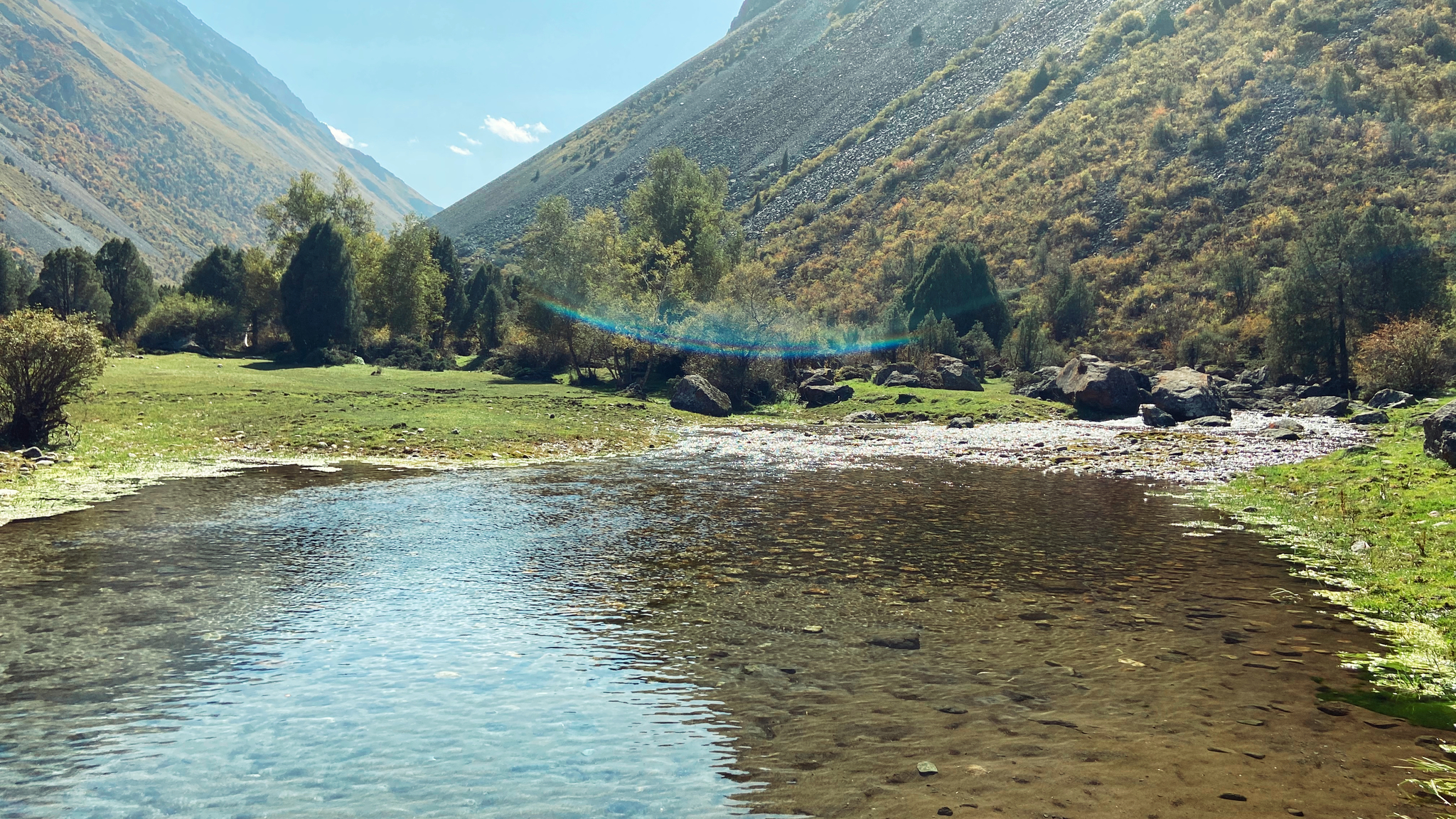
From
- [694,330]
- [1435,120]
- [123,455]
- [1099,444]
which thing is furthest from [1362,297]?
[123,455]

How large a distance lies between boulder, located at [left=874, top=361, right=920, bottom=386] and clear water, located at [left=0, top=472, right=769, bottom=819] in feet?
145

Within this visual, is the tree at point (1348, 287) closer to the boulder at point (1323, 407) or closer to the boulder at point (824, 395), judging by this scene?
the boulder at point (1323, 407)

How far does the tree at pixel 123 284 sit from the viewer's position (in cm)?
7675

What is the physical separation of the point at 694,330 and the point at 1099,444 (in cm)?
3080

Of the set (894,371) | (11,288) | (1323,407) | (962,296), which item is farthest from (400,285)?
(1323,407)

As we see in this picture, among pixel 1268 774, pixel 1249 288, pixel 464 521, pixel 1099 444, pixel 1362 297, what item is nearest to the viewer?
pixel 1268 774

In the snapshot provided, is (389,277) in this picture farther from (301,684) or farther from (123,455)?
(301,684)

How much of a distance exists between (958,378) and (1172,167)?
54.2m

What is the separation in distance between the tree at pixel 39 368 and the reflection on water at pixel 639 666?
8.55m

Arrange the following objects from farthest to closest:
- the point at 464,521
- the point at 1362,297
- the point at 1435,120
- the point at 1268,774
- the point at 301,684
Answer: the point at 1435,120
the point at 1362,297
the point at 464,521
the point at 301,684
the point at 1268,774

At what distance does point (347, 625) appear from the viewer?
33.2 feet

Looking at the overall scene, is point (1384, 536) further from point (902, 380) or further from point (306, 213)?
point (306, 213)

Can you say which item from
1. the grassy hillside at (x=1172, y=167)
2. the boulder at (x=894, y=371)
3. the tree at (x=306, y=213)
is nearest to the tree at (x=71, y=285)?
the tree at (x=306, y=213)

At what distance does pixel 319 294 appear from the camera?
68375mm
